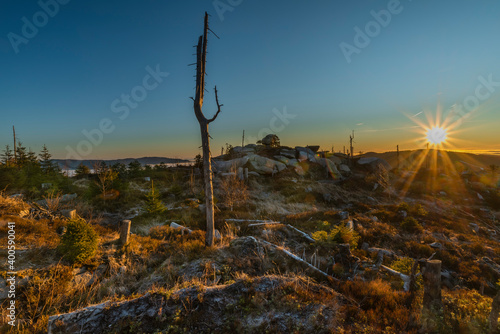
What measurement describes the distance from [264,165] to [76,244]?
26.2 metres

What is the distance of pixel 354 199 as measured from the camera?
2427 centimetres

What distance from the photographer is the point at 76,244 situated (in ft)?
22.0

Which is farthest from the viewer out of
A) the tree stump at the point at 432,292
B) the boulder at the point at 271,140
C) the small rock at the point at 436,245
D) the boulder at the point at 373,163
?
the boulder at the point at 271,140

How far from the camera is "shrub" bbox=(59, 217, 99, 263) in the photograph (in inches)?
265

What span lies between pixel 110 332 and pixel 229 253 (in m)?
4.93

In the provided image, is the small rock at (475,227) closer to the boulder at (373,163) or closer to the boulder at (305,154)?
the boulder at (373,163)

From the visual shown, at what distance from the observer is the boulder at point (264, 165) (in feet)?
101

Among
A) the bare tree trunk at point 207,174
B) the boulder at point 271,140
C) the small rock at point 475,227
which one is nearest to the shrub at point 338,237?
the bare tree trunk at point 207,174

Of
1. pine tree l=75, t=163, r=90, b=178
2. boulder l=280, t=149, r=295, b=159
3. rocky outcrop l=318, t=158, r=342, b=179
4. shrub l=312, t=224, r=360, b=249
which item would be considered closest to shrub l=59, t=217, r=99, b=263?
shrub l=312, t=224, r=360, b=249

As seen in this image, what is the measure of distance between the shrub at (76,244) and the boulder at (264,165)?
24.6 m

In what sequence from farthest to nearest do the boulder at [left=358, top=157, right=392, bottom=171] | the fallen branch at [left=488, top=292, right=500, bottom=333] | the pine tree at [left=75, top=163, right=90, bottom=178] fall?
the boulder at [left=358, top=157, right=392, bottom=171] → the pine tree at [left=75, top=163, right=90, bottom=178] → the fallen branch at [left=488, top=292, right=500, bottom=333]

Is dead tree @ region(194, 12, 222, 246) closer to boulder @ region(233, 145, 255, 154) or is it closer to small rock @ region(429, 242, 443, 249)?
small rock @ region(429, 242, 443, 249)

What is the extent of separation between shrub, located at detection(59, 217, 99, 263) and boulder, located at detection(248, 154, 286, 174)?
80.8ft

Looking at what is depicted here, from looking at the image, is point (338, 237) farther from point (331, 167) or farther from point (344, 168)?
point (344, 168)
